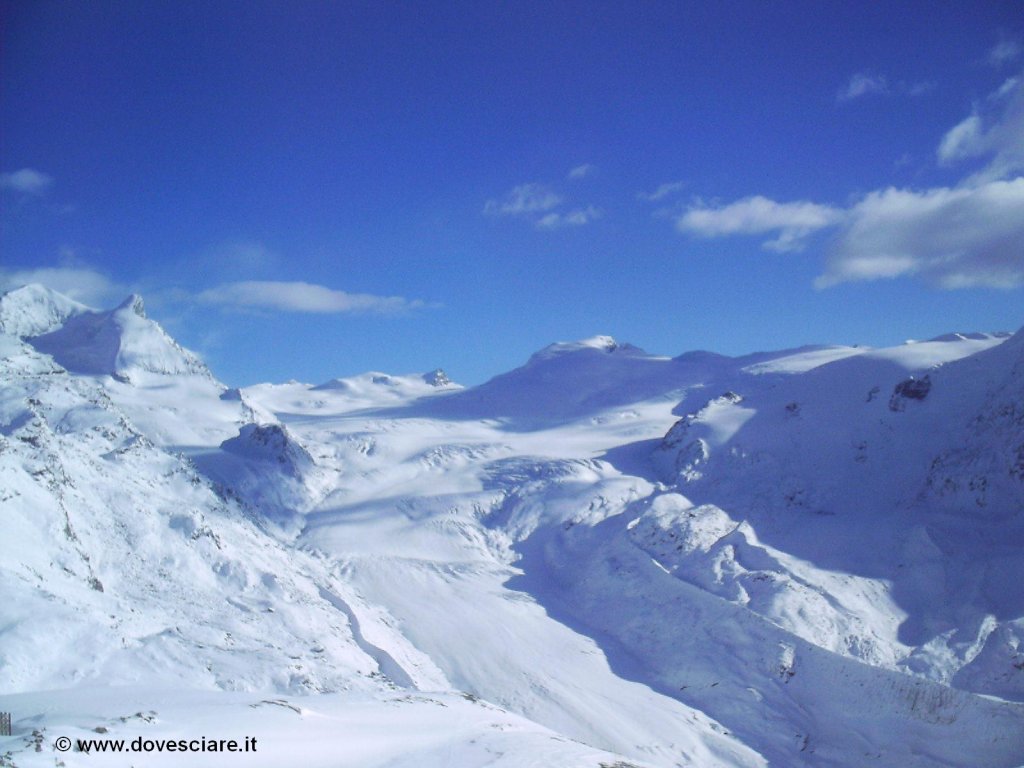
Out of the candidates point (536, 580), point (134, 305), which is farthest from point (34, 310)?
point (536, 580)

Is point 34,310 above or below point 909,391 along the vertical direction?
above

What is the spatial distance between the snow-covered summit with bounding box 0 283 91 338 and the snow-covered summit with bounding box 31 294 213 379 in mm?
5394

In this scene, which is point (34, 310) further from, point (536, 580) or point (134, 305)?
point (536, 580)

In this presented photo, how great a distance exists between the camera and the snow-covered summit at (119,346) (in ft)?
248

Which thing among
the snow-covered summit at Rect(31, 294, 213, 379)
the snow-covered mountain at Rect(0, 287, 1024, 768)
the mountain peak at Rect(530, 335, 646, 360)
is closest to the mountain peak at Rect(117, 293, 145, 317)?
the snow-covered summit at Rect(31, 294, 213, 379)

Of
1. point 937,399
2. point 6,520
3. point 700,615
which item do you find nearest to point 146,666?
point 6,520

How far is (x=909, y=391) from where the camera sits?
54.0m

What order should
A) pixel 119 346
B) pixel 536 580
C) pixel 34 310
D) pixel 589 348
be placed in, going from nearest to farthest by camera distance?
pixel 536 580, pixel 119 346, pixel 34 310, pixel 589 348

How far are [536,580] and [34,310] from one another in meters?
80.1

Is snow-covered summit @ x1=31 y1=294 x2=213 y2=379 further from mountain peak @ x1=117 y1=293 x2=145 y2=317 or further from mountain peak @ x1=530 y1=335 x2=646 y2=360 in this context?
mountain peak @ x1=530 y1=335 x2=646 y2=360

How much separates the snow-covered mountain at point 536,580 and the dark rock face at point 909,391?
17cm

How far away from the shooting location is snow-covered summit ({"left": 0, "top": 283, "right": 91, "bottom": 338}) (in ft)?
287

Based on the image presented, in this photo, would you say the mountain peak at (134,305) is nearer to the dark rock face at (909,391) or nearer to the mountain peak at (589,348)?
the mountain peak at (589,348)

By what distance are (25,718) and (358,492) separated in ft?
159
